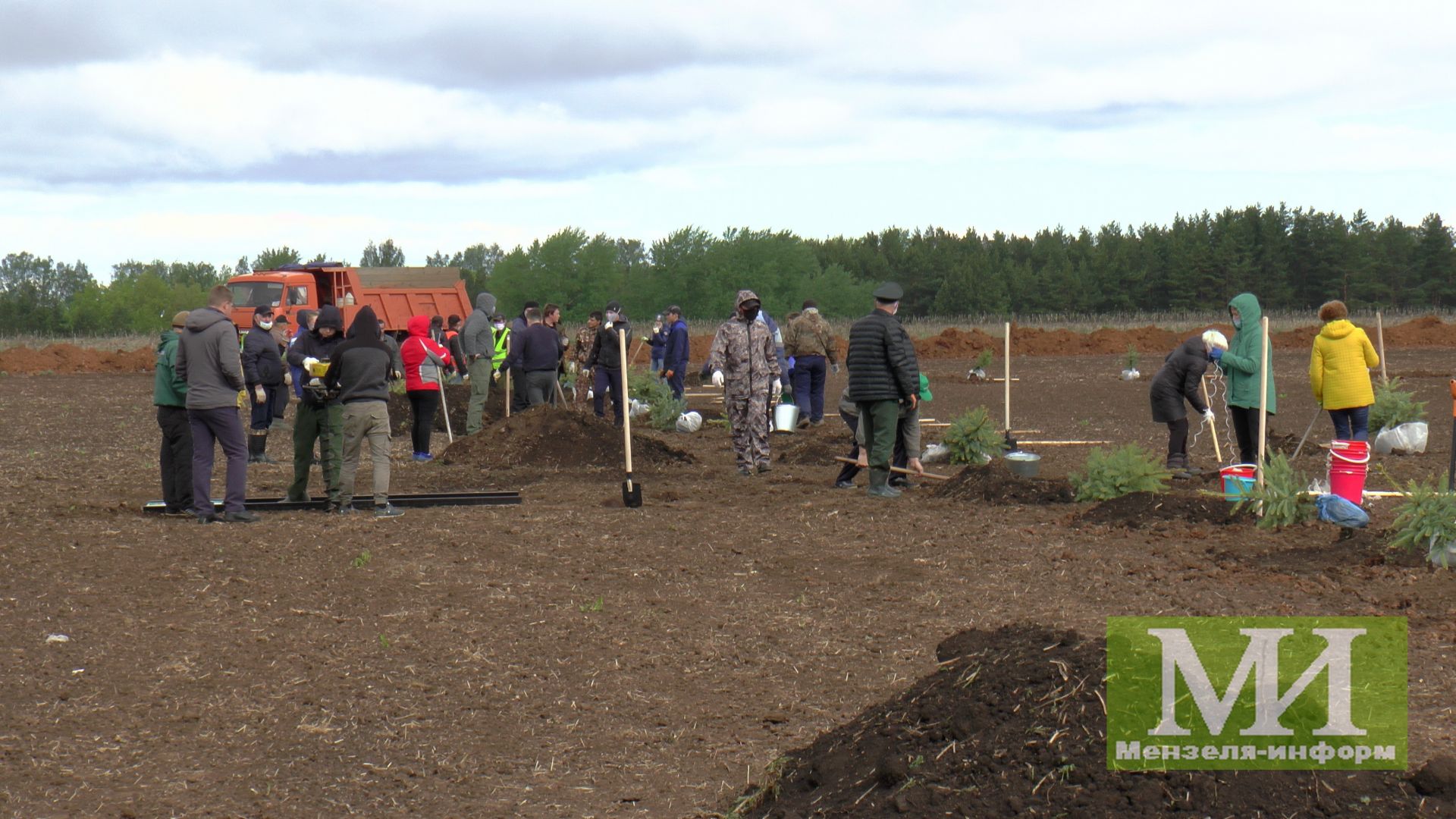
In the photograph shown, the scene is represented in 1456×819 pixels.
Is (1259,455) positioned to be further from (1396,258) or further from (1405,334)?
(1396,258)

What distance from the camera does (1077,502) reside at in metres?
11.5

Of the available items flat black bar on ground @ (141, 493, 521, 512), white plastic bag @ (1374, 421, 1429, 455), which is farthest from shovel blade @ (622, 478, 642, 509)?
white plastic bag @ (1374, 421, 1429, 455)

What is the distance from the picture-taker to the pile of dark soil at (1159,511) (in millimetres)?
10234

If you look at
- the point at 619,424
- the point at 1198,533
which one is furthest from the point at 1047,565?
the point at 619,424

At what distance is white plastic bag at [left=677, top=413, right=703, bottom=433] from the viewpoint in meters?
19.2

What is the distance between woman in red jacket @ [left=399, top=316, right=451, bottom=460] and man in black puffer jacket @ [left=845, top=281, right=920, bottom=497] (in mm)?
5460

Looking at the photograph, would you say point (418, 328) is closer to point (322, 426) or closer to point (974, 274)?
point (322, 426)

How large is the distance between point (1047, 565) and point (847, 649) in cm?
244

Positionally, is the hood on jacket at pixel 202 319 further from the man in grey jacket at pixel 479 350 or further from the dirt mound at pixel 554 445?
the man in grey jacket at pixel 479 350

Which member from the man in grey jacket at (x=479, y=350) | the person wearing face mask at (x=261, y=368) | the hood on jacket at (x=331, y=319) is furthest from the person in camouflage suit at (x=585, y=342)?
the hood on jacket at (x=331, y=319)

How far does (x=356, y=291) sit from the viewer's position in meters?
34.7

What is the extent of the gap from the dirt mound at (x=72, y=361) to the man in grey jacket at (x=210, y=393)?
34.4 m

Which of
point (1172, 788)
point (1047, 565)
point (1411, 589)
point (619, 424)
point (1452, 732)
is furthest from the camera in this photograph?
point (619, 424)

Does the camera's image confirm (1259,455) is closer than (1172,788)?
No
